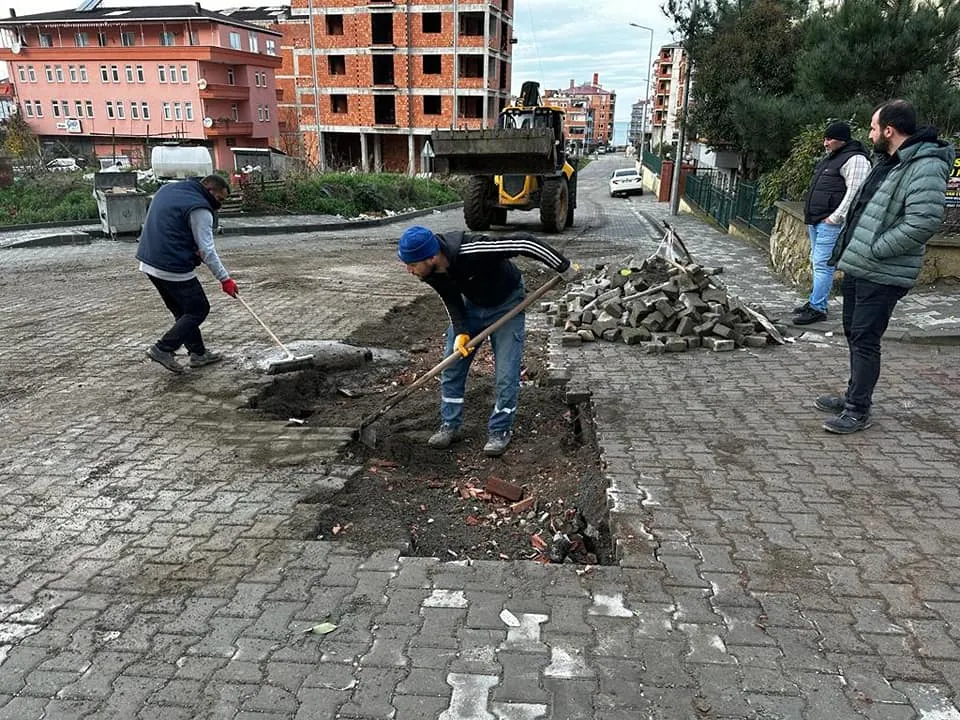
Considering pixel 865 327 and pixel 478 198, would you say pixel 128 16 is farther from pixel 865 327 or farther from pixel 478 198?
pixel 865 327

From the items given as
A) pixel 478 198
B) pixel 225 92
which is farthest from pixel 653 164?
pixel 225 92

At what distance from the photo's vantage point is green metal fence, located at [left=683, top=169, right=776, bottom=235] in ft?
41.5

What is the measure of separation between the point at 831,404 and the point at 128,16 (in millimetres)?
52152

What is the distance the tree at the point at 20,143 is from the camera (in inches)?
770

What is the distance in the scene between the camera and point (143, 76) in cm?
4334

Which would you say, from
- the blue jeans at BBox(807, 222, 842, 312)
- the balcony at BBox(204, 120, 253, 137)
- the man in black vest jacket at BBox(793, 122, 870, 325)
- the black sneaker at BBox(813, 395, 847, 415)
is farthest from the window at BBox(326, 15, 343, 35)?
the black sneaker at BBox(813, 395, 847, 415)

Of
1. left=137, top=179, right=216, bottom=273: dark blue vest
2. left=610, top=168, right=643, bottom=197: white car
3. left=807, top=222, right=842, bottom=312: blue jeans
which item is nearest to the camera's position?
left=137, top=179, right=216, bottom=273: dark blue vest

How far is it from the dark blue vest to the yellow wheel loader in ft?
23.3

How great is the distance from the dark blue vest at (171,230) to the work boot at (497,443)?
9.83ft

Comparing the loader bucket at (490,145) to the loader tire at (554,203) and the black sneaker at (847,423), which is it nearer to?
the loader tire at (554,203)

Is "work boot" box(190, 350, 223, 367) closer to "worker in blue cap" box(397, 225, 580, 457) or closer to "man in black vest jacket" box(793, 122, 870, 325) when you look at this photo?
"worker in blue cap" box(397, 225, 580, 457)

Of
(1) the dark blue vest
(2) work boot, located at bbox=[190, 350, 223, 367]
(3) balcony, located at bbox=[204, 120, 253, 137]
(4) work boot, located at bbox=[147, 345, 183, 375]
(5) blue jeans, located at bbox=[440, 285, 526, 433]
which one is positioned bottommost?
(2) work boot, located at bbox=[190, 350, 223, 367]

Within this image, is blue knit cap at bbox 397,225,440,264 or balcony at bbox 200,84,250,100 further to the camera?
balcony at bbox 200,84,250,100

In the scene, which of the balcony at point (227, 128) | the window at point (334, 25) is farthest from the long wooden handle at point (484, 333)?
the balcony at point (227, 128)
